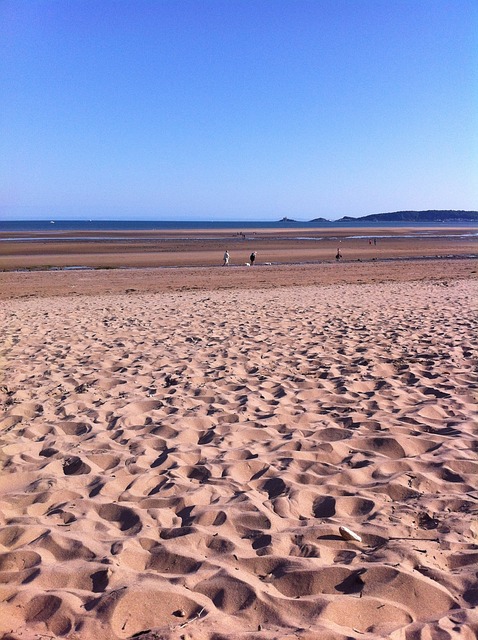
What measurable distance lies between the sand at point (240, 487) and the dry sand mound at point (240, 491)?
1 cm

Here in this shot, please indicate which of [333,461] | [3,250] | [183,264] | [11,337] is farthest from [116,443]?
[3,250]

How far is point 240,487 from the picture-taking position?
13.5 ft

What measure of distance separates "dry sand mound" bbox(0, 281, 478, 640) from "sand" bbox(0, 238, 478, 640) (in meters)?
0.01

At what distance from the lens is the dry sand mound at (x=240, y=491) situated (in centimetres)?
282

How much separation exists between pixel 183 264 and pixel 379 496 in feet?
94.4

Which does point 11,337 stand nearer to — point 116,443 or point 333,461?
point 116,443

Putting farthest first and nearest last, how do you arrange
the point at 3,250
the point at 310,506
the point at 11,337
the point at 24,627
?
1. the point at 3,250
2. the point at 11,337
3. the point at 310,506
4. the point at 24,627

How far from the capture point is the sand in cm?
282

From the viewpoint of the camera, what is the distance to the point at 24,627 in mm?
2725

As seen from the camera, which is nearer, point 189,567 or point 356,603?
point 356,603

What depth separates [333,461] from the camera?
4484 mm

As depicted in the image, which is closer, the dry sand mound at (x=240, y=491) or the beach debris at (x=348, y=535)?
the dry sand mound at (x=240, y=491)

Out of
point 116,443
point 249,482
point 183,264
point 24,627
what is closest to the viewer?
point 24,627

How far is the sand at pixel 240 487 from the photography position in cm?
282
